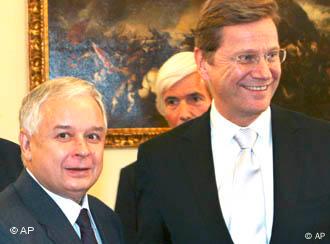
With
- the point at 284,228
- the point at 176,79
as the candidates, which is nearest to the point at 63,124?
the point at 284,228

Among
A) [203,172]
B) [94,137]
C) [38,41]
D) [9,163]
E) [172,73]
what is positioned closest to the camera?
[94,137]

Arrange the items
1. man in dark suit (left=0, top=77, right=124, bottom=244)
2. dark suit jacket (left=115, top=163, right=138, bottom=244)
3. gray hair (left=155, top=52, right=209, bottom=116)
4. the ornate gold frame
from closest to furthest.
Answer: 1. man in dark suit (left=0, top=77, right=124, bottom=244)
2. dark suit jacket (left=115, top=163, right=138, bottom=244)
3. gray hair (left=155, top=52, right=209, bottom=116)
4. the ornate gold frame

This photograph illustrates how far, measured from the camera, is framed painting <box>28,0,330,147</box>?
166 inches

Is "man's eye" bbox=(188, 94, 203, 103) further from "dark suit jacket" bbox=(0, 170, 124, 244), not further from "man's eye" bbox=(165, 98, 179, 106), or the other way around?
"dark suit jacket" bbox=(0, 170, 124, 244)

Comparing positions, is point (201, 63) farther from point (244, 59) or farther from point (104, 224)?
point (104, 224)

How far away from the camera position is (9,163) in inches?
105

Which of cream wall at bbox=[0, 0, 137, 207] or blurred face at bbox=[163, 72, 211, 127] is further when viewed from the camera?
cream wall at bbox=[0, 0, 137, 207]

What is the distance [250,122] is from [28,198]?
765 mm

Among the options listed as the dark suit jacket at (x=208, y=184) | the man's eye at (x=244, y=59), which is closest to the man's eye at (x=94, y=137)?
the dark suit jacket at (x=208, y=184)

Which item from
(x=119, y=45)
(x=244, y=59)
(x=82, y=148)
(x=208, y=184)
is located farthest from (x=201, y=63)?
(x=119, y=45)

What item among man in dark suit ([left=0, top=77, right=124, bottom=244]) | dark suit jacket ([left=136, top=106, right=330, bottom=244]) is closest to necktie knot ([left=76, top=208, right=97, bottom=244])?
man in dark suit ([left=0, top=77, right=124, bottom=244])

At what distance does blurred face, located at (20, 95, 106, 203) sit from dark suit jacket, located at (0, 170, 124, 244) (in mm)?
47

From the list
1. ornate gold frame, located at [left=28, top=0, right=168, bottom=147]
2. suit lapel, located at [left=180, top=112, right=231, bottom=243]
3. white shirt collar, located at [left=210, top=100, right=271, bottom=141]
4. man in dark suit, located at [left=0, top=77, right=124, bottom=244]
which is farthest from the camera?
ornate gold frame, located at [left=28, top=0, right=168, bottom=147]

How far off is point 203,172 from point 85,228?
1.40 feet
